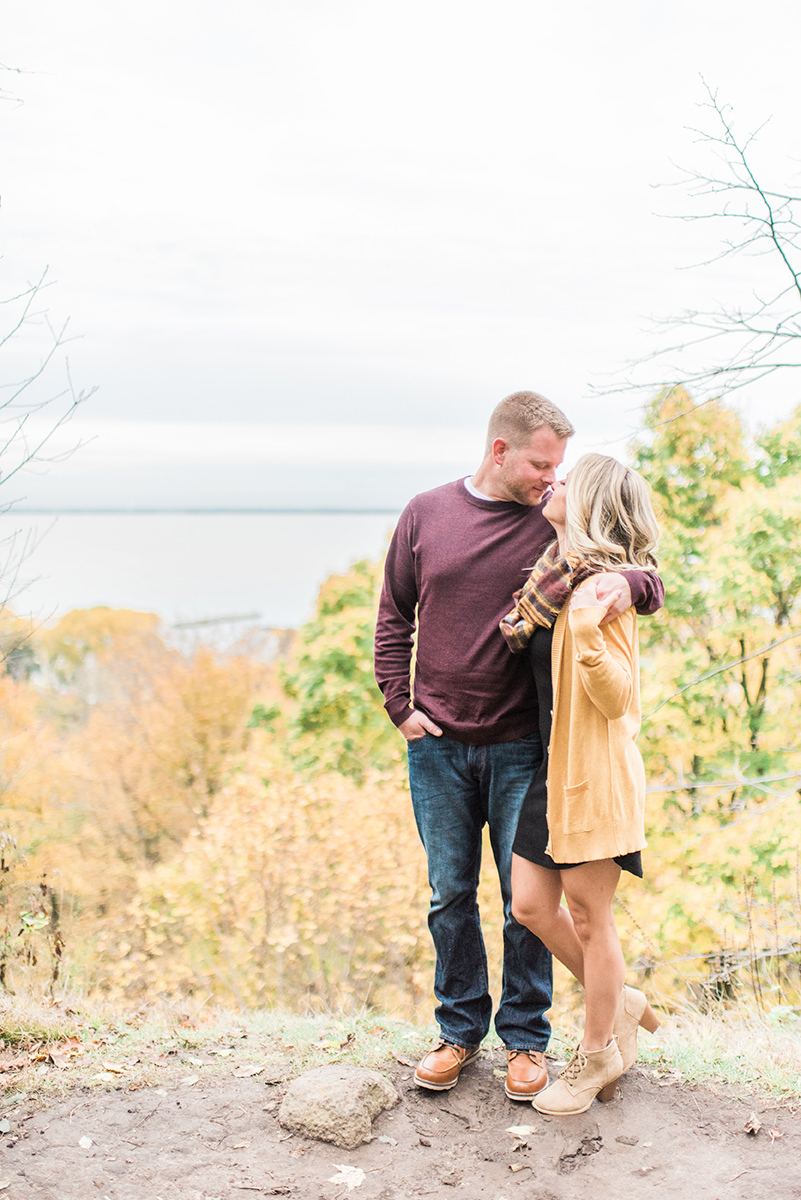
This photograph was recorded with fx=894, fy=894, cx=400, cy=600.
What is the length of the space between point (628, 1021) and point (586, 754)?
101 cm

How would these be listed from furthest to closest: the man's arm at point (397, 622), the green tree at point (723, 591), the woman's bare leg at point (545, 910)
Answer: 1. the green tree at point (723, 591)
2. the man's arm at point (397, 622)
3. the woman's bare leg at point (545, 910)

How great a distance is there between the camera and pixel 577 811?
253 centimetres

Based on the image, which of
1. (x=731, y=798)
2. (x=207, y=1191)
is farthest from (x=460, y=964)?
(x=731, y=798)

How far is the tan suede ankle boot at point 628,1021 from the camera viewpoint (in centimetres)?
287

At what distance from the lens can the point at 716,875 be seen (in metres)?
8.70

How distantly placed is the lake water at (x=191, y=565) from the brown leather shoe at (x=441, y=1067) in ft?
8.38

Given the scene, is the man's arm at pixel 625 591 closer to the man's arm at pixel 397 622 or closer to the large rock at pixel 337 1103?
the man's arm at pixel 397 622

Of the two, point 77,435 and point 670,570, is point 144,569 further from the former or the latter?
point 77,435

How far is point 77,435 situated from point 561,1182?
3.23 m

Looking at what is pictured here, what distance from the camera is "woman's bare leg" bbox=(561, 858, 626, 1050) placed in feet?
8.56

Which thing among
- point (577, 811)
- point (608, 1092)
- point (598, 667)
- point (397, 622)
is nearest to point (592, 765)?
point (577, 811)

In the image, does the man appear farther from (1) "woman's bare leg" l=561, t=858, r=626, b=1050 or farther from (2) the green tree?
(2) the green tree

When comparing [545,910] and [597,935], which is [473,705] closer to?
[545,910]

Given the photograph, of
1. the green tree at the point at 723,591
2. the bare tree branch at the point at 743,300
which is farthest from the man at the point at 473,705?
the green tree at the point at 723,591
